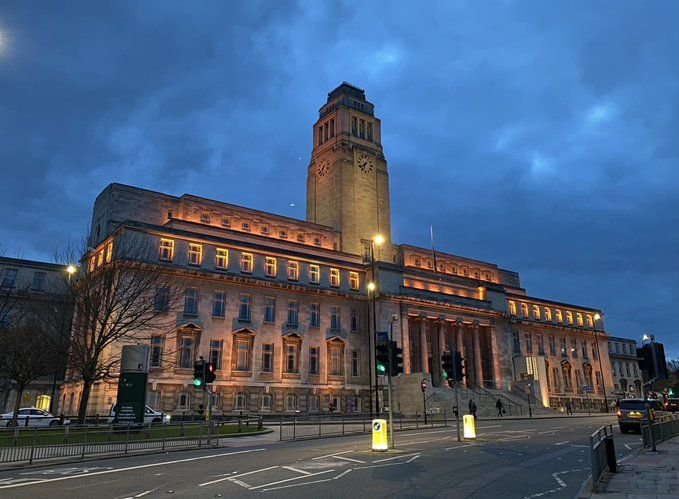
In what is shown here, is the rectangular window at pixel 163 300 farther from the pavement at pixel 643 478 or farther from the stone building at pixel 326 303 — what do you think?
the pavement at pixel 643 478

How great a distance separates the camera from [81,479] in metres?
15.1

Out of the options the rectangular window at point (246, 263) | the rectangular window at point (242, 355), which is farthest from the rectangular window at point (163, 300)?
the rectangular window at point (246, 263)

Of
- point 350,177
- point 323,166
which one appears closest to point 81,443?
point 350,177

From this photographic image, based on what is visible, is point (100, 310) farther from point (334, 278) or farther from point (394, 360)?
point (334, 278)

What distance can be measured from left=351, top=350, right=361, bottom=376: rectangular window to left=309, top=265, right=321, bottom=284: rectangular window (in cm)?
905

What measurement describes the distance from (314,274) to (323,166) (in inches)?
987

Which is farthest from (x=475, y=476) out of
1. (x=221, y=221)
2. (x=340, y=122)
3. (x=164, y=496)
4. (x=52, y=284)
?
(x=340, y=122)

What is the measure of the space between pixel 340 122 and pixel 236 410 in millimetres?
46146

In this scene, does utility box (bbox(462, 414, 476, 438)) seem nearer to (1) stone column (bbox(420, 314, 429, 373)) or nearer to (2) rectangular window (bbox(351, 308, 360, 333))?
(2) rectangular window (bbox(351, 308, 360, 333))

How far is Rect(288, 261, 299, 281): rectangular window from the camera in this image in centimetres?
5980

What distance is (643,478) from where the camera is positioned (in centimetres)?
1282

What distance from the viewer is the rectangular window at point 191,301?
51.7m

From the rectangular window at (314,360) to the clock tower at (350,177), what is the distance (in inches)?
767

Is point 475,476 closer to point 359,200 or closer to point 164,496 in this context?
point 164,496
